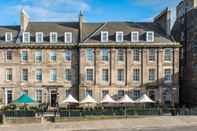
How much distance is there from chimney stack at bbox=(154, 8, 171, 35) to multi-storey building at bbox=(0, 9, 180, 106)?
221 mm

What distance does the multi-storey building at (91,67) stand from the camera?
5484 cm

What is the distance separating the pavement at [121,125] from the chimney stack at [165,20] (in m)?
20.7

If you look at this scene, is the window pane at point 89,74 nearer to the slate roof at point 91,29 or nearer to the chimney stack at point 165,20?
the slate roof at point 91,29

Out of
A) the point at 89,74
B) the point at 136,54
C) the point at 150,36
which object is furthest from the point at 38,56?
the point at 150,36

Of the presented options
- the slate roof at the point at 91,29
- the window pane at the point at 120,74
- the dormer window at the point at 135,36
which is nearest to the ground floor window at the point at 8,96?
the slate roof at the point at 91,29

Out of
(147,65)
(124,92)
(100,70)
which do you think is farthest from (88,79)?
(147,65)

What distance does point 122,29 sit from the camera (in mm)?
57281

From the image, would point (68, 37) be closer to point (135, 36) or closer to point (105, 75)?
point (105, 75)

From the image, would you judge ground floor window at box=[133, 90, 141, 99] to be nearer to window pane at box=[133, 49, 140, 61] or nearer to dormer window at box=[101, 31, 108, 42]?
window pane at box=[133, 49, 140, 61]

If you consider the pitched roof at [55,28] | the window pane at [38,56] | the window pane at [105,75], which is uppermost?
the pitched roof at [55,28]

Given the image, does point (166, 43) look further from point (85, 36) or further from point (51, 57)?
point (51, 57)

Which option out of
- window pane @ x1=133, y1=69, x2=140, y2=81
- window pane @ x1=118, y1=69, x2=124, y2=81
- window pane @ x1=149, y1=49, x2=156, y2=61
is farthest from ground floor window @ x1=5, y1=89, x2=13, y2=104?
window pane @ x1=149, y1=49, x2=156, y2=61

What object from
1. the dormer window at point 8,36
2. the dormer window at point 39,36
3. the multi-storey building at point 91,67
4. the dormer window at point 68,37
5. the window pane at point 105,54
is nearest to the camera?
the multi-storey building at point 91,67

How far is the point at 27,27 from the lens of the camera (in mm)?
58188
